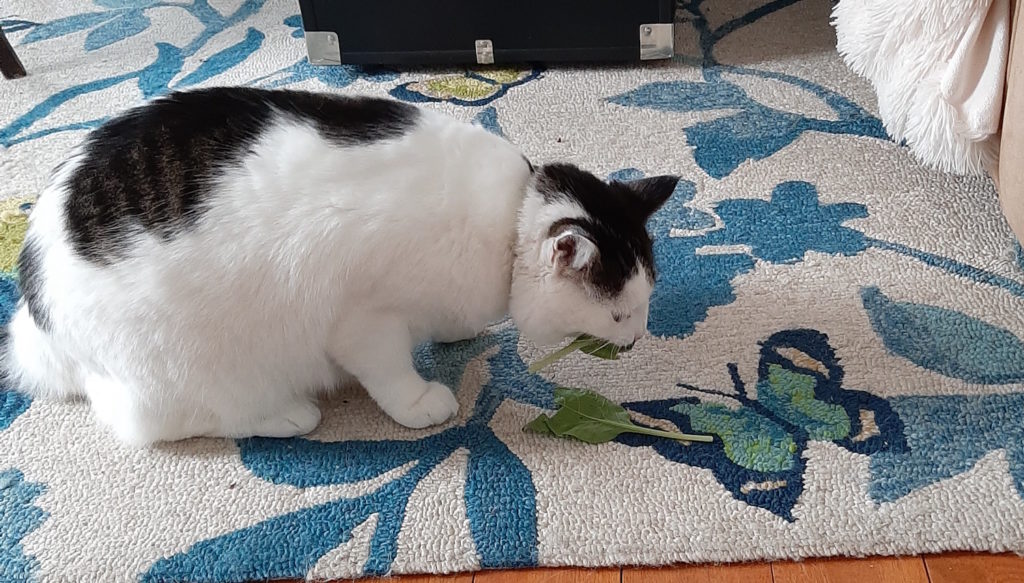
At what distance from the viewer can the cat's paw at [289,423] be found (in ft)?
3.54

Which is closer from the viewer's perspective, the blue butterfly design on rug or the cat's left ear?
the blue butterfly design on rug

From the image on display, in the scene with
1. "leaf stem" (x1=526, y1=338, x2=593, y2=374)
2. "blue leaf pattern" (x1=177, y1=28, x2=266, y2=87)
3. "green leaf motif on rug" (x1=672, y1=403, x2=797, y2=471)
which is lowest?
"green leaf motif on rug" (x1=672, y1=403, x2=797, y2=471)

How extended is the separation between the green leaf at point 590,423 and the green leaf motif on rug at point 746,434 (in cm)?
2

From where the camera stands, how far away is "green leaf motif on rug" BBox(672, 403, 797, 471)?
39.8 inches

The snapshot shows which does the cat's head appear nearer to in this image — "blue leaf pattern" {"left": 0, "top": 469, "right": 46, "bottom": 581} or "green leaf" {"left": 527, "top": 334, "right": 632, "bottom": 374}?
"green leaf" {"left": 527, "top": 334, "right": 632, "bottom": 374}

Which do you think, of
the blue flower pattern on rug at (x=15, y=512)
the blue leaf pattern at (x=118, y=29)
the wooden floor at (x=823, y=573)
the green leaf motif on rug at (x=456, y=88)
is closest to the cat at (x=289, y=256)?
the blue flower pattern on rug at (x=15, y=512)

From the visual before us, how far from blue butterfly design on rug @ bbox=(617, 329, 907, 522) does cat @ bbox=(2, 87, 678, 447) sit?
0.12 m

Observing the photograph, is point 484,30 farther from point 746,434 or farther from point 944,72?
point 746,434

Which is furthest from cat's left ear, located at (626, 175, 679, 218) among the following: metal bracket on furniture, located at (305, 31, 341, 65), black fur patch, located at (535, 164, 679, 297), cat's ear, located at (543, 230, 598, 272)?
metal bracket on furniture, located at (305, 31, 341, 65)

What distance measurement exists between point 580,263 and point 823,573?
0.40 m

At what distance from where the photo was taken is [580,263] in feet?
3.19

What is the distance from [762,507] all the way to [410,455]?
0.40 meters

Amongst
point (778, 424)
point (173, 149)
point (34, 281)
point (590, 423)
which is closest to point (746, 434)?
point (778, 424)

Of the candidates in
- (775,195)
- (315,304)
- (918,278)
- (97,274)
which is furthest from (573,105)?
(97,274)
